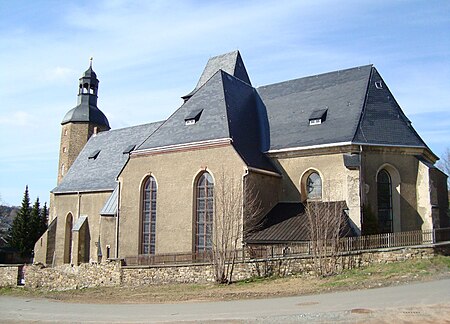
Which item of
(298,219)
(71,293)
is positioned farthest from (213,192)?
(71,293)

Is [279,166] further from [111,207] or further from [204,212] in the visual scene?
[111,207]

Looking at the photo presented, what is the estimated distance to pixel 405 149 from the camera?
2367 cm

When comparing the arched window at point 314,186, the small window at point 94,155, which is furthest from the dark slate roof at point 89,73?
the arched window at point 314,186

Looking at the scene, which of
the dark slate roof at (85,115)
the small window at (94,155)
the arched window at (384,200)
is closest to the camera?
the arched window at (384,200)

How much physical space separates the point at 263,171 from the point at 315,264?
Answer: 6536mm

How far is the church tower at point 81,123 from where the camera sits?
1721 inches

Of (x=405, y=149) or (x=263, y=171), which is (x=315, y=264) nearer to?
(x=263, y=171)

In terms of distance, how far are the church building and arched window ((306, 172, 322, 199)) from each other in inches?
2.2

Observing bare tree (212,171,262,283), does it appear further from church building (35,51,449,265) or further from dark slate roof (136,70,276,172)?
dark slate roof (136,70,276,172)

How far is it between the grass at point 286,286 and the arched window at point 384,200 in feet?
17.8

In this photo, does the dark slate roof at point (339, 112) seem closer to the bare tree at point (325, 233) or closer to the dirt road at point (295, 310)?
the bare tree at point (325, 233)

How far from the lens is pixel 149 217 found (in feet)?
86.5

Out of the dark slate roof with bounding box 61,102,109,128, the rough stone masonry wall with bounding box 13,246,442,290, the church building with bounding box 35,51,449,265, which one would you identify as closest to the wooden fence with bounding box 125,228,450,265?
the church building with bounding box 35,51,449,265

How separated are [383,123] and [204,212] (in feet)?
35.1
